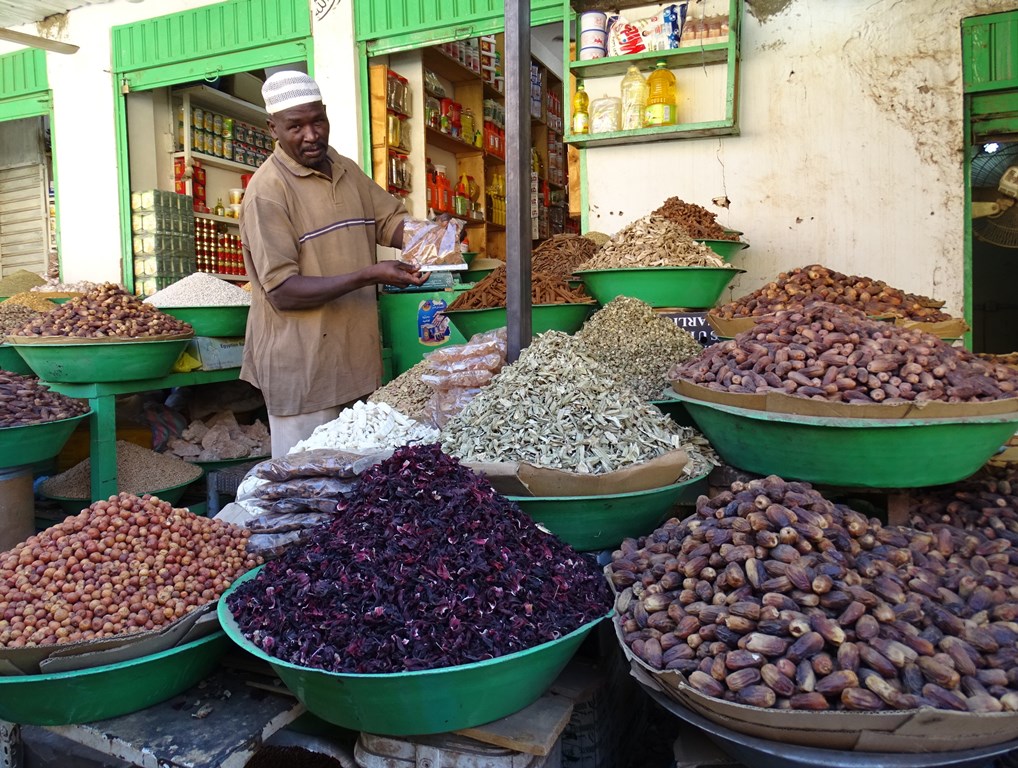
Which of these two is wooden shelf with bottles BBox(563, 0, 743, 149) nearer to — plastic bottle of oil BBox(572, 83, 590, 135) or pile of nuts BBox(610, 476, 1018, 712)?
plastic bottle of oil BBox(572, 83, 590, 135)

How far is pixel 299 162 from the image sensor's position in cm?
260

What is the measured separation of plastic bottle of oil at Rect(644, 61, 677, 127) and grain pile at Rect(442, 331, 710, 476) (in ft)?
6.74

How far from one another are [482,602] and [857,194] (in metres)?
3.15

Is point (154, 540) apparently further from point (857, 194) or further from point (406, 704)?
point (857, 194)

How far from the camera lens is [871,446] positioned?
4.90 feet

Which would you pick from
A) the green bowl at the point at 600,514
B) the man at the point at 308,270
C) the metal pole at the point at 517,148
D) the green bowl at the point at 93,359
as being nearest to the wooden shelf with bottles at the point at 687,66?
the man at the point at 308,270

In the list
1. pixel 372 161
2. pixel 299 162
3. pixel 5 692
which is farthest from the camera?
pixel 372 161

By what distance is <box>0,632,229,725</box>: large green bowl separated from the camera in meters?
1.32

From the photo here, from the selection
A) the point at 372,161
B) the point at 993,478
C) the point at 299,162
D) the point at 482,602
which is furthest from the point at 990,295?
the point at 482,602

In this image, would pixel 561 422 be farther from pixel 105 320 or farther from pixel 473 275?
pixel 473 275

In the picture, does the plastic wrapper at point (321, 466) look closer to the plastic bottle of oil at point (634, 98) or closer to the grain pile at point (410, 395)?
the grain pile at point (410, 395)

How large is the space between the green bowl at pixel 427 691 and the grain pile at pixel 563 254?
2106mm

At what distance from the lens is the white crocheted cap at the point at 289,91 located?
2.46 meters

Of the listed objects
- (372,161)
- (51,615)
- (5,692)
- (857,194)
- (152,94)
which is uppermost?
(152,94)
